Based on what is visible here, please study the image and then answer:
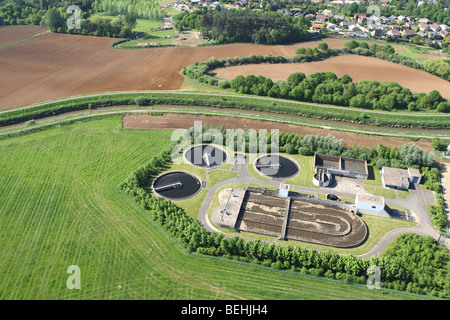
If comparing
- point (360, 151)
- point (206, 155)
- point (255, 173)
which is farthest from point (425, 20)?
point (206, 155)

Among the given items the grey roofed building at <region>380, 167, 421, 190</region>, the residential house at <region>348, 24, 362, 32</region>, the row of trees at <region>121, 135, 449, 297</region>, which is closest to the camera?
the row of trees at <region>121, 135, 449, 297</region>

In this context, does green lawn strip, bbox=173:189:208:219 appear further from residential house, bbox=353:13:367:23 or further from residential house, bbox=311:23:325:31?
residential house, bbox=353:13:367:23

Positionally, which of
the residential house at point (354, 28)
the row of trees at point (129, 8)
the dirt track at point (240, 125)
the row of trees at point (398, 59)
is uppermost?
the row of trees at point (129, 8)

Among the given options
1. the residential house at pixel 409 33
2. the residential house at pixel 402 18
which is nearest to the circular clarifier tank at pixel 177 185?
the residential house at pixel 409 33

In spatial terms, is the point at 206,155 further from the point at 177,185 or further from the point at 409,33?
the point at 409,33

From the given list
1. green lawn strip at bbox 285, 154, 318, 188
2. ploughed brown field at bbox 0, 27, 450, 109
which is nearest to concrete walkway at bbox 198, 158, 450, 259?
green lawn strip at bbox 285, 154, 318, 188

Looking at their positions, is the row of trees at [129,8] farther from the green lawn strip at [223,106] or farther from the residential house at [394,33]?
the residential house at [394,33]

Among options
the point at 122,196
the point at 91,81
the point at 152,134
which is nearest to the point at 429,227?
the point at 122,196
